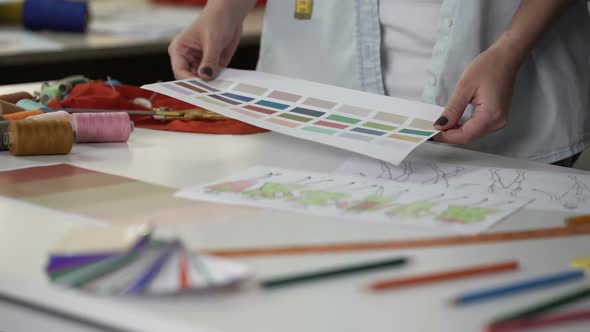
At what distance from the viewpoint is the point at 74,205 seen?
3.22 ft

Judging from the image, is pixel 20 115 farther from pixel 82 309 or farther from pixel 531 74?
A: pixel 531 74

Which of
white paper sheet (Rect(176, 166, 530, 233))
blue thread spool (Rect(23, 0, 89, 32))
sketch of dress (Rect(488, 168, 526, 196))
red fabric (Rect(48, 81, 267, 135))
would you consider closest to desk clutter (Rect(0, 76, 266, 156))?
red fabric (Rect(48, 81, 267, 135))

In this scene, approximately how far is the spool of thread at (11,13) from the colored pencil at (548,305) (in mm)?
2401

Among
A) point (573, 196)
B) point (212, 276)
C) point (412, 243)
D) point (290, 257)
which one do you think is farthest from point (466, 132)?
point (212, 276)

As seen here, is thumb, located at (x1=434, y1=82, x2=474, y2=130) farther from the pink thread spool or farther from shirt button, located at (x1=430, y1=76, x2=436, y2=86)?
the pink thread spool

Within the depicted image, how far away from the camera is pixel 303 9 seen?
1.69 m

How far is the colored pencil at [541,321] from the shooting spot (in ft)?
2.24

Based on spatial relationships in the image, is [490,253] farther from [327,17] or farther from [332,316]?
[327,17]

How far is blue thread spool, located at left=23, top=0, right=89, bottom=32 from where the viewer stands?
2.62 m

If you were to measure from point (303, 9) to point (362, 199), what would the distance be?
747 millimetres

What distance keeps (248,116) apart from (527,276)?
0.62 metres

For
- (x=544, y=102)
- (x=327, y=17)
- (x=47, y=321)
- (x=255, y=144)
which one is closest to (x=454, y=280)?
(x=47, y=321)

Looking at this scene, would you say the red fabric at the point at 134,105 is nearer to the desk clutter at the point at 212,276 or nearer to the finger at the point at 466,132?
the finger at the point at 466,132

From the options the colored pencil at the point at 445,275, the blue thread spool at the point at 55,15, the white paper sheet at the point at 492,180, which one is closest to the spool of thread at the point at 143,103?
the white paper sheet at the point at 492,180
